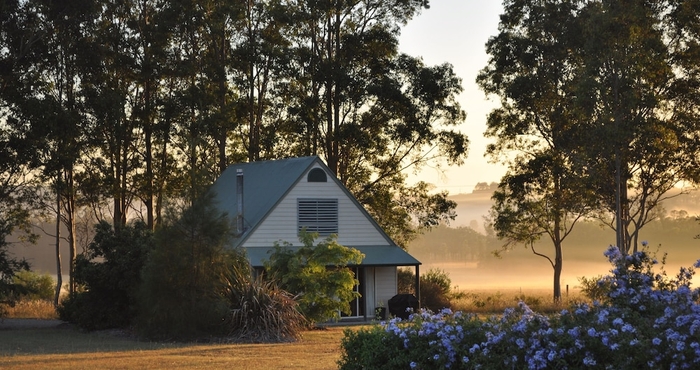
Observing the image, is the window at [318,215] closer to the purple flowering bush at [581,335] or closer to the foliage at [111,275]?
the foliage at [111,275]

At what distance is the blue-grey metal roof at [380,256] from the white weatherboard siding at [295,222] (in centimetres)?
28

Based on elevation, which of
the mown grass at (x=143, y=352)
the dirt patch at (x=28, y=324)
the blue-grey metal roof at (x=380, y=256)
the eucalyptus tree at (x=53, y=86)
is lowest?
the dirt patch at (x=28, y=324)

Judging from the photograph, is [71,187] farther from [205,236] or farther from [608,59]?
[608,59]

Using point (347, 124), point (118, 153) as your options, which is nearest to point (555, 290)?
point (347, 124)

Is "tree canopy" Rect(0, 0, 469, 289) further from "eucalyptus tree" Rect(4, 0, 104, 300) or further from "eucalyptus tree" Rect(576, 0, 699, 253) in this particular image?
"eucalyptus tree" Rect(576, 0, 699, 253)

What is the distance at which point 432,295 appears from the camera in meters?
41.5

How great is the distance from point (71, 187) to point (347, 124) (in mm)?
13025

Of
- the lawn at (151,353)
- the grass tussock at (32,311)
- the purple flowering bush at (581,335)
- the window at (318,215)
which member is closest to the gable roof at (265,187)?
the window at (318,215)

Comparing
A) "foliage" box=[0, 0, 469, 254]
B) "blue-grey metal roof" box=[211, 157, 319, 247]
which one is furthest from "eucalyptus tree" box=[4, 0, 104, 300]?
"blue-grey metal roof" box=[211, 157, 319, 247]

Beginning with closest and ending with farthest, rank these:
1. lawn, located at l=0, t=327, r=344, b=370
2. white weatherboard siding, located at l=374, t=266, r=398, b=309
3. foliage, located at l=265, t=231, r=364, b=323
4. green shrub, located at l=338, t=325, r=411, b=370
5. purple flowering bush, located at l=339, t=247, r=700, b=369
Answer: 1. purple flowering bush, located at l=339, t=247, r=700, b=369
2. green shrub, located at l=338, t=325, r=411, b=370
3. lawn, located at l=0, t=327, r=344, b=370
4. foliage, located at l=265, t=231, r=364, b=323
5. white weatherboard siding, located at l=374, t=266, r=398, b=309

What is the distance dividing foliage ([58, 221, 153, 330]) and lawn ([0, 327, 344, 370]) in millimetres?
1501

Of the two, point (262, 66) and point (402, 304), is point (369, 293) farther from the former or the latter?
point (262, 66)

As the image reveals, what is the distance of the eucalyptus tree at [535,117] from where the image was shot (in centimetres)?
4394

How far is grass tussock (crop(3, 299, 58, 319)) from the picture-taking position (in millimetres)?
38938
